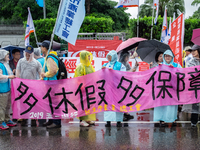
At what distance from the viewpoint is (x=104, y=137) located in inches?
188

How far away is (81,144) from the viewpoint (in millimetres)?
4438

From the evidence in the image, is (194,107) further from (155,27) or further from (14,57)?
(155,27)

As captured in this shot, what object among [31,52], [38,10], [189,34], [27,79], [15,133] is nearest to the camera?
[15,133]

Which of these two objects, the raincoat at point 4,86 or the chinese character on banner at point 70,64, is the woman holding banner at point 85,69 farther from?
the chinese character on banner at point 70,64

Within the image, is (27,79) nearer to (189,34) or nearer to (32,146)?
(32,146)

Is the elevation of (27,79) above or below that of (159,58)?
below

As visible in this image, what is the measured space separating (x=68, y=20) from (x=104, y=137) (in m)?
2.54

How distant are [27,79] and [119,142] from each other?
8.03 ft

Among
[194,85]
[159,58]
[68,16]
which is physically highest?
[68,16]

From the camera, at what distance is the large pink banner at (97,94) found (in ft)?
17.6

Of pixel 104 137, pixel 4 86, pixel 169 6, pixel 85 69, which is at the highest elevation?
pixel 169 6

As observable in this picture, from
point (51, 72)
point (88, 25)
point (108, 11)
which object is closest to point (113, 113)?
point (51, 72)

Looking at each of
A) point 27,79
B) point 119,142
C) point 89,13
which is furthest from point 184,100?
point 89,13

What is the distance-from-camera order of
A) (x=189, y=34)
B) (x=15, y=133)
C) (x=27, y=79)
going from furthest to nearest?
1. (x=189, y=34)
2. (x=27, y=79)
3. (x=15, y=133)
